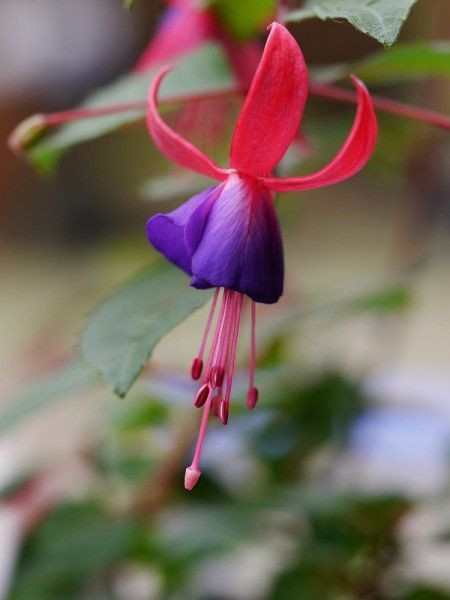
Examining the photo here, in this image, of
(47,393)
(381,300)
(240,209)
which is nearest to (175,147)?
(240,209)

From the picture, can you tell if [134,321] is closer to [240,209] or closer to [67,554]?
[240,209]

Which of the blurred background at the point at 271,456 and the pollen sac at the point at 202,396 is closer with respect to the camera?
the pollen sac at the point at 202,396

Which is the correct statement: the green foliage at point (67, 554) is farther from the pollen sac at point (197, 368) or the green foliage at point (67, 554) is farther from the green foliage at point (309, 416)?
the pollen sac at point (197, 368)

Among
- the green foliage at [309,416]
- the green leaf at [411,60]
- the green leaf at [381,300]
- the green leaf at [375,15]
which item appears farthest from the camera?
the green foliage at [309,416]

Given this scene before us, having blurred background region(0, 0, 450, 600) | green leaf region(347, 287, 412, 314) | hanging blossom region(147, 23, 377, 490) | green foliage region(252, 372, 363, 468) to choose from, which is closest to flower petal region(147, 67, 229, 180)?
hanging blossom region(147, 23, 377, 490)

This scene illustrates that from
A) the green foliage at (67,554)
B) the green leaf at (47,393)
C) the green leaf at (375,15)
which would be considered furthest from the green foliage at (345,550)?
the green leaf at (375,15)

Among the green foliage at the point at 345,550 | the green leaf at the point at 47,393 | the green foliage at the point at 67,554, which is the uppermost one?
the green leaf at the point at 47,393

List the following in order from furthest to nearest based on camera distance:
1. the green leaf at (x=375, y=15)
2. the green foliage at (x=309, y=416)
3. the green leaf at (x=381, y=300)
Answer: the green foliage at (x=309, y=416)
the green leaf at (x=381, y=300)
the green leaf at (x=375, y=15)
